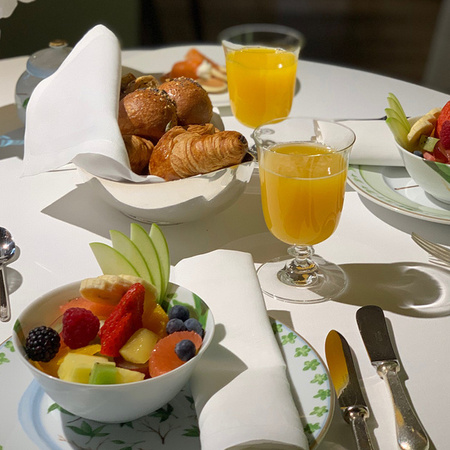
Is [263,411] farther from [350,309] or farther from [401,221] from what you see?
[401,221]

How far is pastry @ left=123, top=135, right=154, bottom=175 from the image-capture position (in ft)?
3.64

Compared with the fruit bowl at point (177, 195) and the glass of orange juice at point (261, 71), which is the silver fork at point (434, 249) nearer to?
A: the fruit bowl at point (177, 195)

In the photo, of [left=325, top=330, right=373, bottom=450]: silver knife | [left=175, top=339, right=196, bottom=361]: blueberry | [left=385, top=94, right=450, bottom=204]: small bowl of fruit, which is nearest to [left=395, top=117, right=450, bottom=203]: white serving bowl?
[left=385, top=94, right=450, bottom=204]: small bowl of fruit

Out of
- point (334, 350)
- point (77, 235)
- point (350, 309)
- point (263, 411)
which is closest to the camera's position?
point (263, 411)

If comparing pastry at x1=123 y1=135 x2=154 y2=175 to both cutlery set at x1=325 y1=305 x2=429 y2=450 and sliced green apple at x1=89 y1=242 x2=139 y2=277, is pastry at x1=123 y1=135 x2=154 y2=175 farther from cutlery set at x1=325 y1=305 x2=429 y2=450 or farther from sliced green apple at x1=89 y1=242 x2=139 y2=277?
cutlery set at x1=325 y1=305 x2=429 y2=450

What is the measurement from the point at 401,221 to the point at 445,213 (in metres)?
0.08

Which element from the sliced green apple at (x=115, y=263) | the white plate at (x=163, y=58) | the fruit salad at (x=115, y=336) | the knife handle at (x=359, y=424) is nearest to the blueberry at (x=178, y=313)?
the fruit salad at (x=115, y=336)

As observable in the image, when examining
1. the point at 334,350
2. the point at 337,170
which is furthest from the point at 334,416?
the point at 337,170

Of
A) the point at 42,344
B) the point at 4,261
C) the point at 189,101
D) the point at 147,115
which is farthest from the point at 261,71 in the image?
the point at 42,344

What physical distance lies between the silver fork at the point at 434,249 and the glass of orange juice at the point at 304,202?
159 millimetres

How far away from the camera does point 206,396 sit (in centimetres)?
70

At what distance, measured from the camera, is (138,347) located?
70 cm

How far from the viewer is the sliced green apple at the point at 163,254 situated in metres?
0.81

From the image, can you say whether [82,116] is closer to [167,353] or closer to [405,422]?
[167,353]
